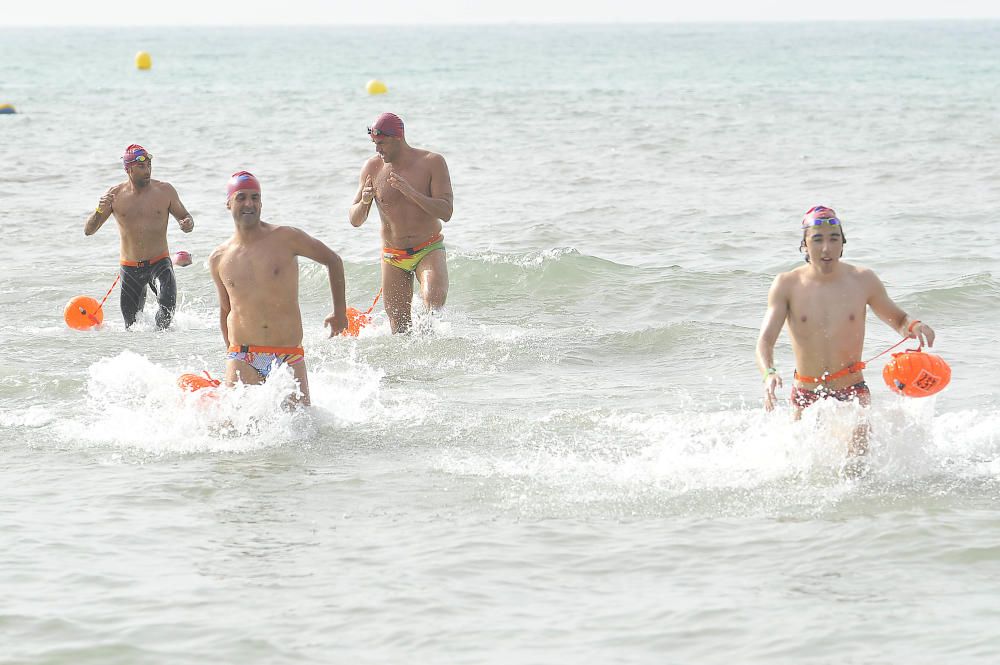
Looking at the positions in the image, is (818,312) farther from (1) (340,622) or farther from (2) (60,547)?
(2) (60,547)

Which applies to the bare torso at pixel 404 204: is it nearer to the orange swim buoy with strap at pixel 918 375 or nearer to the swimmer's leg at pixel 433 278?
the swimmer's leg at pixel 433 278

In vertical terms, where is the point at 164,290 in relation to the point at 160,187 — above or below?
below

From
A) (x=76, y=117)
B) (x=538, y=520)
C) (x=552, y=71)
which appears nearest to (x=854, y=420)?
(x=538, y=520)

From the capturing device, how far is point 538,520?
684 centimetres

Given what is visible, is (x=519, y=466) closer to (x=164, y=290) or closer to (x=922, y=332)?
(x=922, y=332)

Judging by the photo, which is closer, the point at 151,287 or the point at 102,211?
the point at 102,211

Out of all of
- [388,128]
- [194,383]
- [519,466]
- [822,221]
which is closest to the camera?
[822,221]

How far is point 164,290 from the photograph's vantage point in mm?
11781

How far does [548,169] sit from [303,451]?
658 inches

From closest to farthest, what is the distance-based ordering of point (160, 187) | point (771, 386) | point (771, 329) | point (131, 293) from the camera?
point (771, 386) < point (771, 329) < point (160, 187) < point (131, 293)

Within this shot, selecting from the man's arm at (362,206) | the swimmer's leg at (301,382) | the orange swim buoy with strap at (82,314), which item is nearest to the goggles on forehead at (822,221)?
the swimmer's leg at (301,382)

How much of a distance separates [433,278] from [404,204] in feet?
1.94

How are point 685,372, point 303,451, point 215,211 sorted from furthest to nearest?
point 215,211 < point 685,372 < point 303,451

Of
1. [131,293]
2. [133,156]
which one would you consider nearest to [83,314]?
[131,293]
